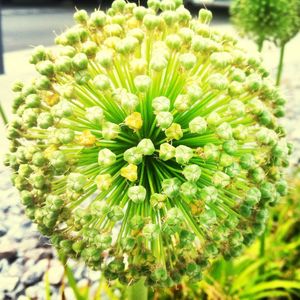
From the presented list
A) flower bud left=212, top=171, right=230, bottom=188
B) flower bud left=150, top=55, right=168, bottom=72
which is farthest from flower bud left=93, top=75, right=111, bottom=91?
flower bud left=212, top=171, right=230, bottom=188

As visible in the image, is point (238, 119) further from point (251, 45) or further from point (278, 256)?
point (251, 45)

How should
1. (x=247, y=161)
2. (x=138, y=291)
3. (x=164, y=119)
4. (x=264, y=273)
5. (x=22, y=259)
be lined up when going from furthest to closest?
(x=264, y=273) < (x=22, y=259) < (x=138, y=291) < (x=247, y=161) < (x=164, y=119)

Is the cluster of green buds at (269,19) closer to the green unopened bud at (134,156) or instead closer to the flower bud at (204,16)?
the flower bud at (204,16)

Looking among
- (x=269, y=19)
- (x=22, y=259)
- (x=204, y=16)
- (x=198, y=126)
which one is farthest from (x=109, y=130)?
(x=269, y=19)

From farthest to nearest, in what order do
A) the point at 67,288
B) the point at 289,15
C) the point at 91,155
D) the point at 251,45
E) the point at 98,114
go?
the point at 251,45 < the point at 289,15 < the point at 67,288 < the point at 91,155 < the point at 98,114

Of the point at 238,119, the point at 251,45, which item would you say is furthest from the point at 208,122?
the point at 251,45

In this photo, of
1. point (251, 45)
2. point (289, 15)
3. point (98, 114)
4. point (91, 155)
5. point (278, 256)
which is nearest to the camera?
point (98, 114)

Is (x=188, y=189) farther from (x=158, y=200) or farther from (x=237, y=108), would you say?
(x=237, y=108)
